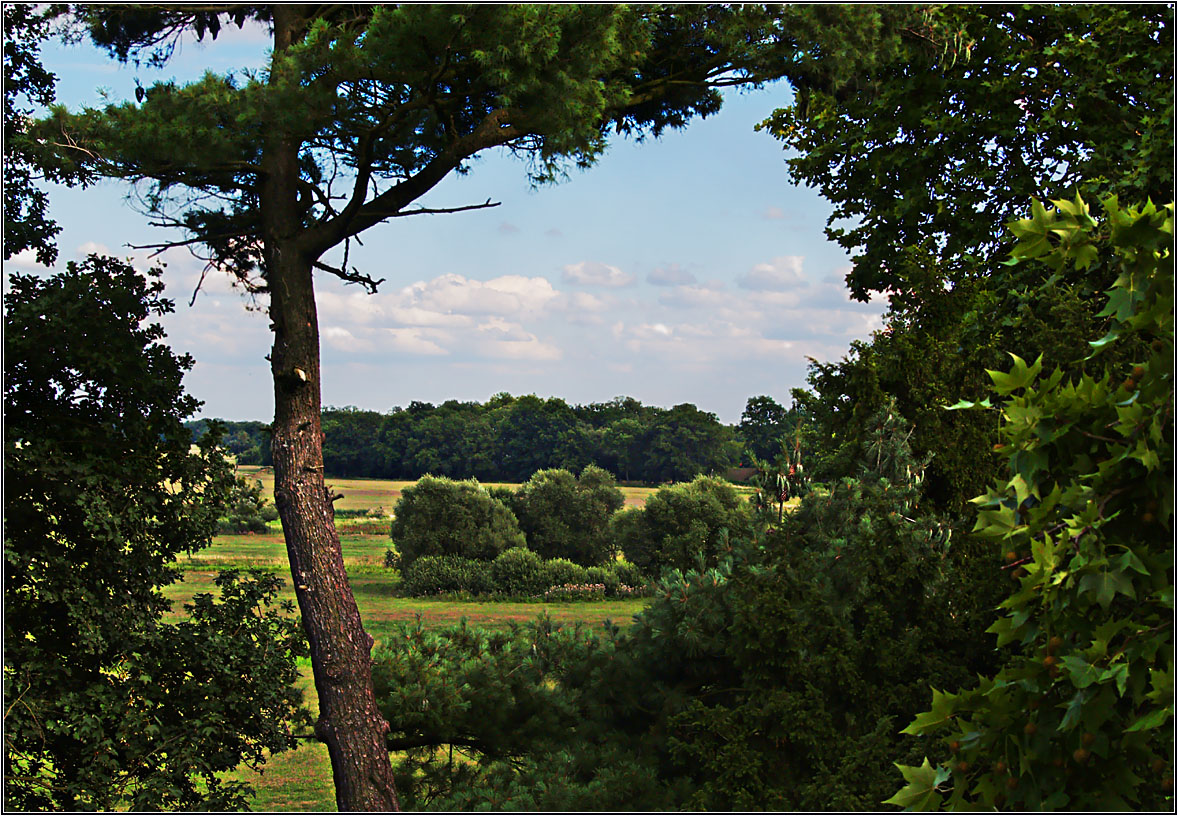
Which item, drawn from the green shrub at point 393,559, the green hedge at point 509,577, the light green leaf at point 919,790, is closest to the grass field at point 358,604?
the green shrub at point 393,559

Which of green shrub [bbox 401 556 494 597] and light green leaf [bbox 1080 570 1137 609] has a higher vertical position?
light green leaf [bbox 1080 570 1137 609]

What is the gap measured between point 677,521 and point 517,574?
13.9ft

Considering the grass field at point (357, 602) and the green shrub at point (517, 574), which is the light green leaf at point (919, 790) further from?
the green shrub at point (517, 574)

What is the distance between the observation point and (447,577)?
22531 millimetres

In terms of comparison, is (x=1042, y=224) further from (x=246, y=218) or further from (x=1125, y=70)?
(x=1125, y=70)

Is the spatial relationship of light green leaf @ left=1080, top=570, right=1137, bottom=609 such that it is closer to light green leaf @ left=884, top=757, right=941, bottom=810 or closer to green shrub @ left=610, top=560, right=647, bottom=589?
light green leaf @ left=884, top=757, right=941, bottom=810

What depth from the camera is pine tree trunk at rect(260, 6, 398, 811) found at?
21.7ft

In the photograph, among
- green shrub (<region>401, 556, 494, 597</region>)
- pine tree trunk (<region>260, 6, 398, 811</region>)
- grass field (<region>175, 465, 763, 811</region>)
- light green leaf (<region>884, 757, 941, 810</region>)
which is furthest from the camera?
green shrub (<region>401, 556, 494, 597</region>)

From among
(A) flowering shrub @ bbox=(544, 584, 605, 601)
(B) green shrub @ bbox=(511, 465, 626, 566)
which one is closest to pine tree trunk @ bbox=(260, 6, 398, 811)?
(A) flowering shrub @ bbox=(544, 584, 605, 601)

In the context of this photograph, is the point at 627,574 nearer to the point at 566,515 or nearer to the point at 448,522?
the point at 566,515

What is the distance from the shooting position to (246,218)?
7.60m

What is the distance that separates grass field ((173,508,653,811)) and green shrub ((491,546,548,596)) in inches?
31.9

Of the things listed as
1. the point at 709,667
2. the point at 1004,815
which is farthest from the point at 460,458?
the point at 1004,815

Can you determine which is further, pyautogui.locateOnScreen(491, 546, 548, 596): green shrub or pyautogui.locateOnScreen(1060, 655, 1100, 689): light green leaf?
pyautogui.locateOnScreen(491, 546, 548, 596): green shrub
